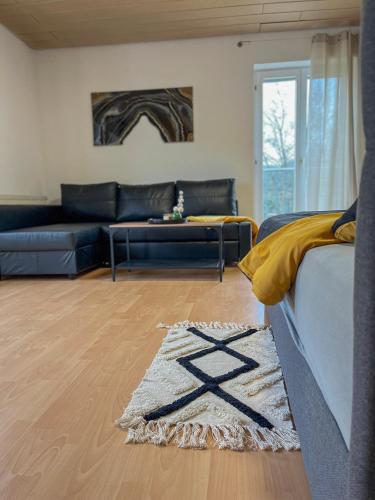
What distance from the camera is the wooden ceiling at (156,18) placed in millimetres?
3121

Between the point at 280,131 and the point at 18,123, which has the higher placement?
the point at 18,123

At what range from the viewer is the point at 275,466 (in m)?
0.82

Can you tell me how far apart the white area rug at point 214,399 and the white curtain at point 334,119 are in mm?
2652

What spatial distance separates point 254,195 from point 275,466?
3428 mm

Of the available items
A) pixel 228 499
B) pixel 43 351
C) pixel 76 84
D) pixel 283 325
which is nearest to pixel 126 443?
pixel 228 499

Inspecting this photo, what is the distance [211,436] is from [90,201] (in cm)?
318

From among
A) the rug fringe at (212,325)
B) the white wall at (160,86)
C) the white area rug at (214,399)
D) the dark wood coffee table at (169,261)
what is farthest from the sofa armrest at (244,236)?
the white area rug at (214,399)

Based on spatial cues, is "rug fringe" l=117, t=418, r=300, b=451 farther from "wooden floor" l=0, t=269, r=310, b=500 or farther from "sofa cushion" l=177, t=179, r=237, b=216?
"sofa cushion" l=177, t=179, r=237, b=216

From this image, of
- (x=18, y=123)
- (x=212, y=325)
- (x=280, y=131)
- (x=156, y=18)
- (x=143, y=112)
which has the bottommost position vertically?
(x=212, y=325)

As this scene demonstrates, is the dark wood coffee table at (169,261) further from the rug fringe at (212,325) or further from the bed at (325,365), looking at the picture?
the bed at (325,365)

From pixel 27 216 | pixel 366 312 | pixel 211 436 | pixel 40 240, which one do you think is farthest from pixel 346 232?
pixel 27 216

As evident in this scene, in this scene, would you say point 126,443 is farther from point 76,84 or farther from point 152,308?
point 76,84

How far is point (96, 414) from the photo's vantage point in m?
1.03

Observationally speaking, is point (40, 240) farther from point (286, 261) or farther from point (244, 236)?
point (286, 261)
